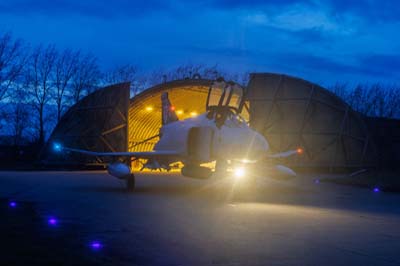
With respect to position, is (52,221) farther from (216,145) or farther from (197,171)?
(216,145)

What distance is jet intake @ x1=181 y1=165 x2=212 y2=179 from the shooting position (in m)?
18.6

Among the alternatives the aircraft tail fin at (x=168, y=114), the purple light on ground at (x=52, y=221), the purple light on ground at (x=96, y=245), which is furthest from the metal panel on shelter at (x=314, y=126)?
the purple light on ground at (x=96, y=245)

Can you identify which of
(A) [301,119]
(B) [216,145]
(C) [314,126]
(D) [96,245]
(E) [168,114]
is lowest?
(D) [96,245]

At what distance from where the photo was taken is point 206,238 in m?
8.94

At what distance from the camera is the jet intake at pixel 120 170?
64.7 ft

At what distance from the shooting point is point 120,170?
781 inches

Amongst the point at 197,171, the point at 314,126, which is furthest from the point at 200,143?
the point at 314,126

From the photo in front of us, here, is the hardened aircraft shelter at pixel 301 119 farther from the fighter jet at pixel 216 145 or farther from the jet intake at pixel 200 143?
the jet intake at pixel 200 143

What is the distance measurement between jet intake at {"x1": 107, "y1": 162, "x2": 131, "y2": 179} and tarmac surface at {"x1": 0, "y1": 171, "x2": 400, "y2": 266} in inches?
110

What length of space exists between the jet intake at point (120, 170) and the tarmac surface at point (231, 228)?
2.79 meters

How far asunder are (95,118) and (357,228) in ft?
117

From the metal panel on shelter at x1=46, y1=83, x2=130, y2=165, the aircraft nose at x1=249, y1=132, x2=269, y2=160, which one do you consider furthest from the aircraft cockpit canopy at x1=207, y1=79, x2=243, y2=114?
the metal panel on shelter at x1=46, y1=83, x2=130, y2=165

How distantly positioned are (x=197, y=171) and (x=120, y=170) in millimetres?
3137

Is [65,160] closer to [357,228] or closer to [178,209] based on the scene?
[178,209]
